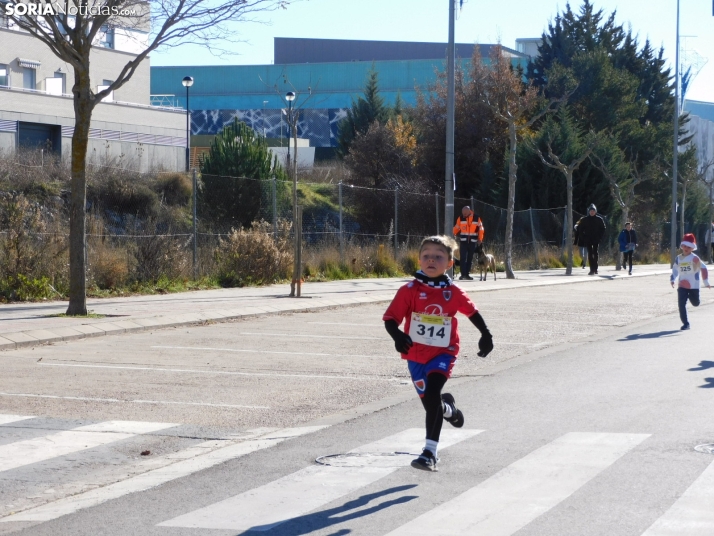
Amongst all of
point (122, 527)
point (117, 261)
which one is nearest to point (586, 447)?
point (122, 527)

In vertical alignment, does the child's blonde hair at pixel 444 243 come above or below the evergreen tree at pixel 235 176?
below

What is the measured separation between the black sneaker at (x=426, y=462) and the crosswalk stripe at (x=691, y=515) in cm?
148

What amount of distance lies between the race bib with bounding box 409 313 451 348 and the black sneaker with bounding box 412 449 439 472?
0.70 m

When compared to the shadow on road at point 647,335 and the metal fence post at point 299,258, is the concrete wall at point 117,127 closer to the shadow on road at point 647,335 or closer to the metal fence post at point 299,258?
the metal fence post at point 299,258

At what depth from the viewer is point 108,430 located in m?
7.70

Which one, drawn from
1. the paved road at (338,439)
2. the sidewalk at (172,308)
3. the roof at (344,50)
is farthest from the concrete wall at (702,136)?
the paved road at (338,439)

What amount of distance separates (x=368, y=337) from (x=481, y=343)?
7459 millimetres

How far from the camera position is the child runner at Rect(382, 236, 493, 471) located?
6.62 meters

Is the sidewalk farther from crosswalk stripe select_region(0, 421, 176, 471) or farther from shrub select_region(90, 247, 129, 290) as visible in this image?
crosswalk stripe select_region(0, 421, 176, 471)

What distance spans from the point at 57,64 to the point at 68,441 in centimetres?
4065

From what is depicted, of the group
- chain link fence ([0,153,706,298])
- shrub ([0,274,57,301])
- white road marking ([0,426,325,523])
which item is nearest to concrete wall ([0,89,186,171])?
chain link fence ([0,153,706,298])

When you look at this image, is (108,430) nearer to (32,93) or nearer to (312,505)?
(312,505)

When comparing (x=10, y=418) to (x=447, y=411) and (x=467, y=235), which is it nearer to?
(x=447, y=411)

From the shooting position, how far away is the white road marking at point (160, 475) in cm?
559
